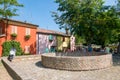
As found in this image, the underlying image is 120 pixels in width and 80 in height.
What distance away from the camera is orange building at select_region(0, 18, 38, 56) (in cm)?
3097

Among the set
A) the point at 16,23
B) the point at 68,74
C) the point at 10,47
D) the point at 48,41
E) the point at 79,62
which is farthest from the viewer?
the point at 48,41

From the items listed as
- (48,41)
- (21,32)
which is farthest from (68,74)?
(48,41)

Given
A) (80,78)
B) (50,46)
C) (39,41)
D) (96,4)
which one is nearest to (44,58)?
(80,78)

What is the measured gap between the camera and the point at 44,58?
18.0 metres

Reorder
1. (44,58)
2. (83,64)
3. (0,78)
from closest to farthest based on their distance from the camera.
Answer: (0,78) → (83,64) → (44,58)

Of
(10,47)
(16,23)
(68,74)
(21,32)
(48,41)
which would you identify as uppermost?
(16,23)

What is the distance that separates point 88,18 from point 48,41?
42.4 ft

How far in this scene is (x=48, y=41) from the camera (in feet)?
140

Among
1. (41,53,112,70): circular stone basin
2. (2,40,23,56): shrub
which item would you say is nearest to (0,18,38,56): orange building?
(2,40,23,56): shrub

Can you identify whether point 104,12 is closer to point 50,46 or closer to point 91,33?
point 91,33

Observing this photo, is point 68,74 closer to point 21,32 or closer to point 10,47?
point 10,47

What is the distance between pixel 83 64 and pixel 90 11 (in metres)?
18.7

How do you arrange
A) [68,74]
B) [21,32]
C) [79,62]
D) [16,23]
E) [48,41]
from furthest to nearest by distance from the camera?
1. [48,41]
2. [21,32]
3. [16,23]
4. [79,62]
5. [68,74]

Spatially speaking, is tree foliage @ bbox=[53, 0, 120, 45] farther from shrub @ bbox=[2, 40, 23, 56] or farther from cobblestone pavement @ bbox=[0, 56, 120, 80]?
cobblestone pavement @ bbox=[0, 56, 120, 80]
